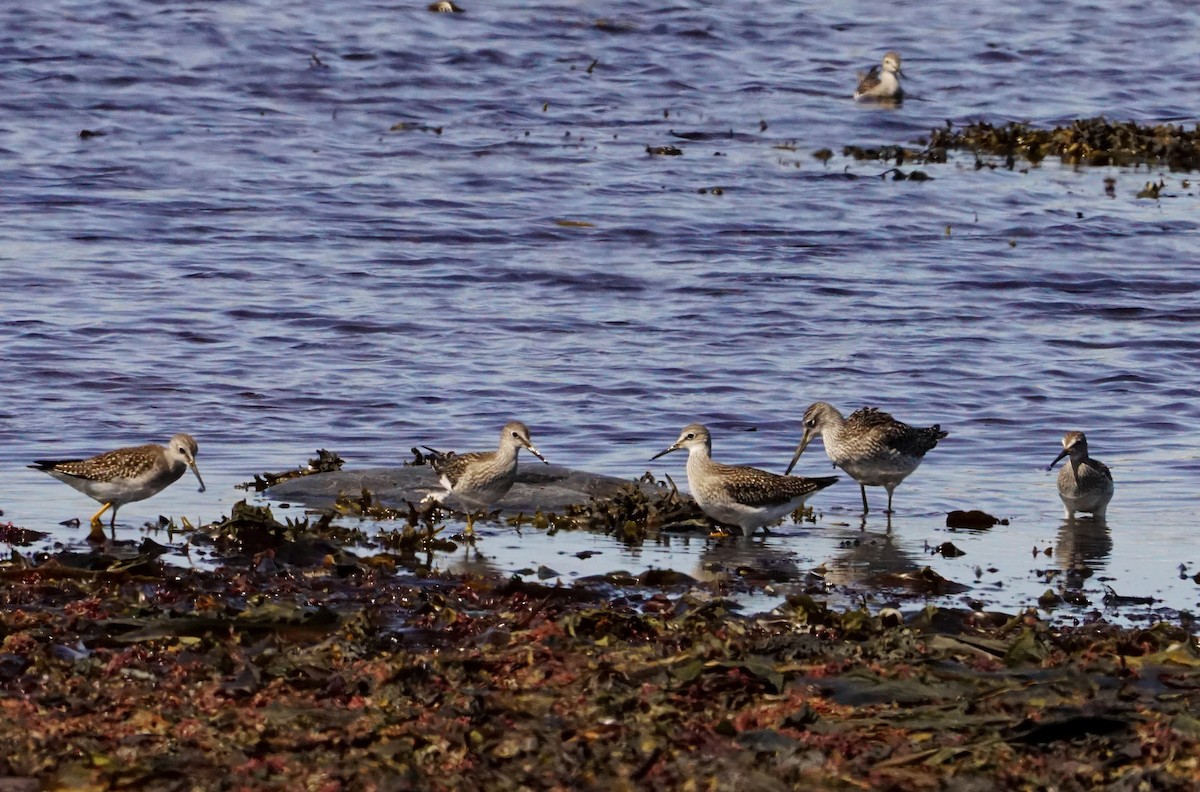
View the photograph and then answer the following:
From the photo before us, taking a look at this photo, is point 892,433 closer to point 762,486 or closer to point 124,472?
point 762,486

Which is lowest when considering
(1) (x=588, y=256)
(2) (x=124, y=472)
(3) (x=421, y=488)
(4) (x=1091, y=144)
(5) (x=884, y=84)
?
(3) (x=421, y=488)

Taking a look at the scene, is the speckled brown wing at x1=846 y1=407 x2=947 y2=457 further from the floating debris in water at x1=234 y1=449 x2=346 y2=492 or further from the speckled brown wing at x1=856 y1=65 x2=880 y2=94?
the speckled brown wing at x1=856 y1=65 x2=880 y2=94

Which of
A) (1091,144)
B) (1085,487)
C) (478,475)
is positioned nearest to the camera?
(478,475)

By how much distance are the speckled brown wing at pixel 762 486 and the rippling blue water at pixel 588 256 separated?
41 cm

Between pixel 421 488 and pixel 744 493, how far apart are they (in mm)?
2054

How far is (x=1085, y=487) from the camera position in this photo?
443 inches

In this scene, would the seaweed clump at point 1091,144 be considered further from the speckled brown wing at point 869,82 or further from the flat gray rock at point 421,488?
the flat gray rock at point 421,488

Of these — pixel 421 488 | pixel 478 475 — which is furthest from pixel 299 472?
pixel 478 475

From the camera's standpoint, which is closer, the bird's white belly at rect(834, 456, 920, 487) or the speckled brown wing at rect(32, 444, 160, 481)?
the speckled brown wing at rect(32, 444, 160, 481)

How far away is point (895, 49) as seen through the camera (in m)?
32.1

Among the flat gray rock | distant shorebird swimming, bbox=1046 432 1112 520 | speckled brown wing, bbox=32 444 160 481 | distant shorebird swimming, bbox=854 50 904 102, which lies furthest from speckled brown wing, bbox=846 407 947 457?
distant shorebird swimming, bbox=854 50 904 102

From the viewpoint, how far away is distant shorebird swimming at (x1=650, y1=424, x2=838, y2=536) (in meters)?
10.9

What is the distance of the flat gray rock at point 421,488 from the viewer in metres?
11.4

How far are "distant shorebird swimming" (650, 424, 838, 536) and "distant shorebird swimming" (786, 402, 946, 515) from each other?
498 millimetres
